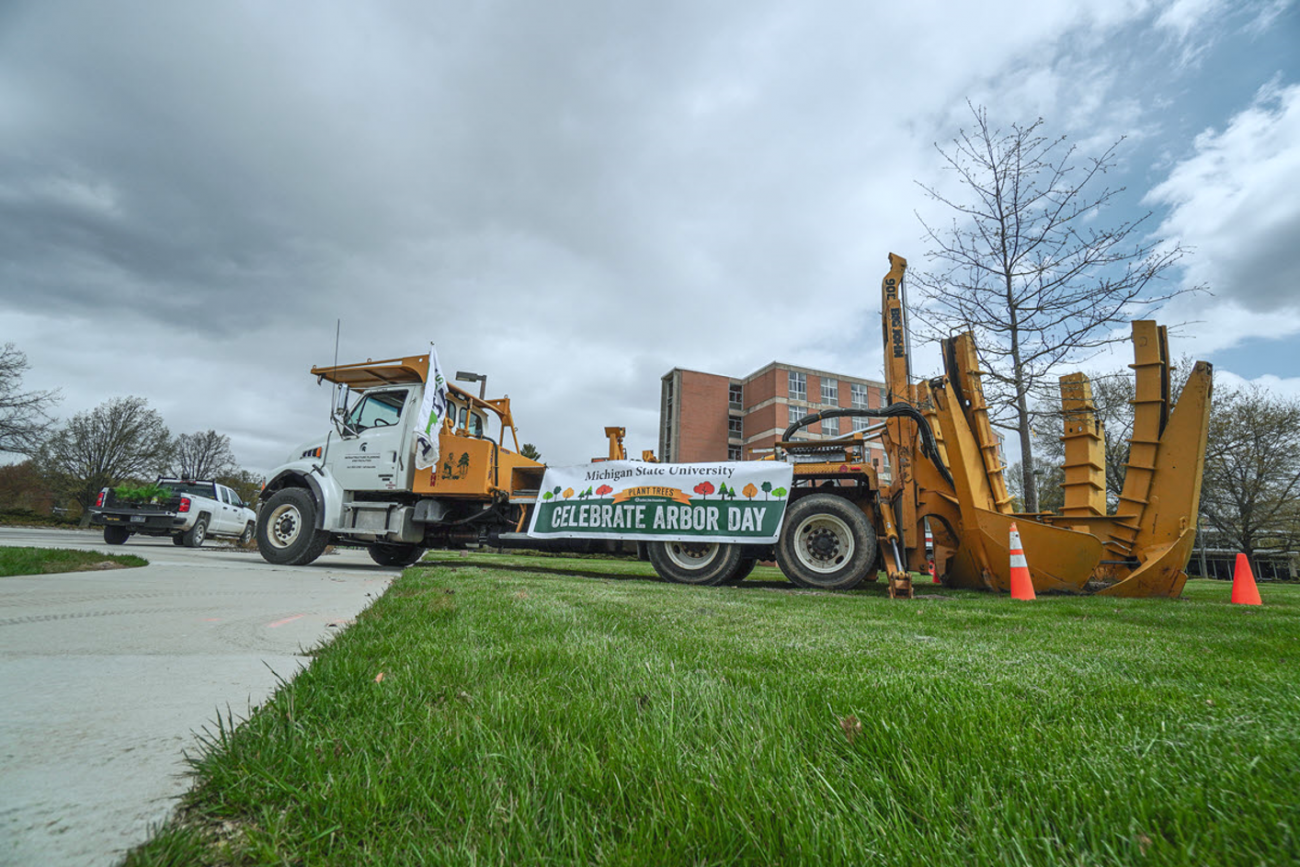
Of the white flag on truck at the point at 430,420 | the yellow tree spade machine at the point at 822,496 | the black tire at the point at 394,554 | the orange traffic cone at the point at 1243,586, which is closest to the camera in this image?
the yellow tree spade machine at the point at 822,496

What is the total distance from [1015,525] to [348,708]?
23.8 ft

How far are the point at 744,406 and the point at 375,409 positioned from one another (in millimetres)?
41730

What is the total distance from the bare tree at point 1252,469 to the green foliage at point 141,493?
116ft

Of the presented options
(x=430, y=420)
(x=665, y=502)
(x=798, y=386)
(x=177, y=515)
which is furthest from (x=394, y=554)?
(x=798, y=386)

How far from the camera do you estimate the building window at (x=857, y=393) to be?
159 ft

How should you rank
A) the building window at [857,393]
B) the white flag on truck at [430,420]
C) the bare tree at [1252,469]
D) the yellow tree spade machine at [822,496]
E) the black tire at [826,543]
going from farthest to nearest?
the building window at [857,393]
the bare tree at [1252,469]
the white flag on truck at [430,420]
the black tire at [826,543]
the yellow tree spade machine at [822,496]

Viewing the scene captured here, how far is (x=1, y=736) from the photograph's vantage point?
1.25 metres

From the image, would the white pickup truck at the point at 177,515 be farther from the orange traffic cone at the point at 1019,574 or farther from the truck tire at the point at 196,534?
the orange traffic cone at the point at 1019,574

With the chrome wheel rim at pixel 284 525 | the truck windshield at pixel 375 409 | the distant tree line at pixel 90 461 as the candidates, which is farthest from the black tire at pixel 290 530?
the distant tree line at pixel 90 461

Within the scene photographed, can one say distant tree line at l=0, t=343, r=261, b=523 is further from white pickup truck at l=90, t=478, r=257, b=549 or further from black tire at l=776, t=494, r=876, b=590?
black tire at l=776, t=494, r=876, b=590

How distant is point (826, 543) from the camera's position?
7375 millimetres

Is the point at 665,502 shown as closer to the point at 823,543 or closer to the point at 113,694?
the point at 823,543

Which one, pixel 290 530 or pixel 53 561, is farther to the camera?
pixel 290 530

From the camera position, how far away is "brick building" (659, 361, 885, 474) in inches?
1784
